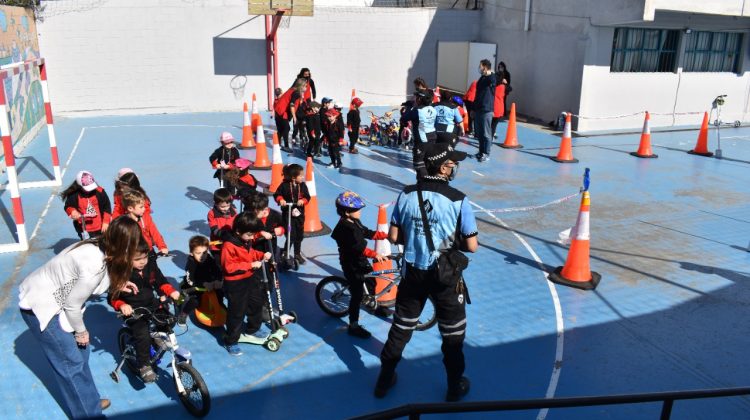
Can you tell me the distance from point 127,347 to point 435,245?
2813 mm

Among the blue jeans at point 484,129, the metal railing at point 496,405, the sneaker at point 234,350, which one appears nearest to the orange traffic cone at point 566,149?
the blue jeans at point 484,129

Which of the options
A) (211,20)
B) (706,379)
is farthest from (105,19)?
(706,379)

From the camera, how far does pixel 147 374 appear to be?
5.14 metres

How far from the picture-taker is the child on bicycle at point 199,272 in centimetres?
570

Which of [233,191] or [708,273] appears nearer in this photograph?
[708,273]

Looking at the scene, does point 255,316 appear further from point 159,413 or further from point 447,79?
point 447,79

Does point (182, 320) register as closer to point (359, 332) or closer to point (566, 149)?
point (359, 332)

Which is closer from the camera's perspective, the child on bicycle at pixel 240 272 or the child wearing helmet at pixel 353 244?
the child on bicycle at pixel 240 272

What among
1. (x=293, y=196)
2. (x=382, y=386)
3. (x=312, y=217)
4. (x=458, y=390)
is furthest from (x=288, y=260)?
(x=458, y=390)

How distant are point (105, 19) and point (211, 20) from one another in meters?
3.14

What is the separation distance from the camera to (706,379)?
215 inches

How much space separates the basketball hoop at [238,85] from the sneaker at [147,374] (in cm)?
1622

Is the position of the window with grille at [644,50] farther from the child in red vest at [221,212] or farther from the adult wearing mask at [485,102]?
the child in red vest at [221,212]

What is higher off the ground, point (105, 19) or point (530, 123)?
point (105, 19)
